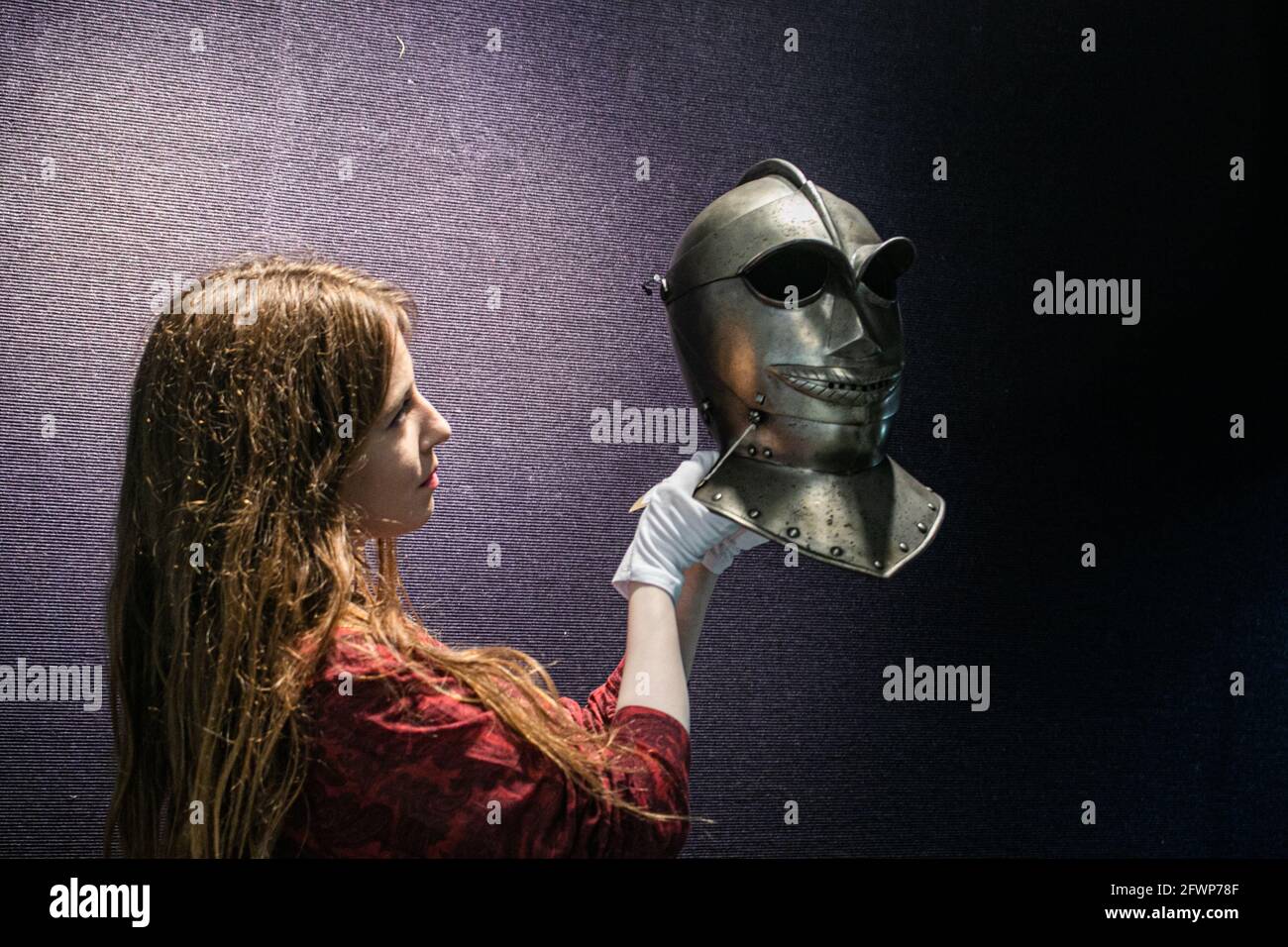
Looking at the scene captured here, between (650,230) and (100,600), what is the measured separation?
3.66 ft

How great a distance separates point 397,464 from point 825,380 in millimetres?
615

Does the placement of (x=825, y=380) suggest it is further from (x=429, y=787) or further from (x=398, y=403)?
(x=429, y=787)

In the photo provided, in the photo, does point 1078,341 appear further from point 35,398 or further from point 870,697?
point 35,398

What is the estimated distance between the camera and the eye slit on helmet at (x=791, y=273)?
1802mm

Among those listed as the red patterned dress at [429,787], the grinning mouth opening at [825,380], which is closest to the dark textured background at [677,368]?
the grinning mouth opening at [825,380]

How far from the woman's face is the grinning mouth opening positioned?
0.50 m

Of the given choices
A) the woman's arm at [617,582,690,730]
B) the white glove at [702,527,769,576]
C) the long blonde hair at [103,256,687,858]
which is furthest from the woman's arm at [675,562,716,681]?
the long blonde hair at [103,256,687,858]

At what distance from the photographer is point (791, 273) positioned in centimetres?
187

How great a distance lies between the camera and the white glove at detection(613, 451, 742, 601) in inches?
67.9

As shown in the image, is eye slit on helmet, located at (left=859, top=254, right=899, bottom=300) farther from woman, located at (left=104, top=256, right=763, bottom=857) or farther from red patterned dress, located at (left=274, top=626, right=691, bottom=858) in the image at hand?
red patterned dress, located at (left=274, top=626, right=691, bottom=858)

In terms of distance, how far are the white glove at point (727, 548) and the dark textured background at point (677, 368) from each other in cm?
35

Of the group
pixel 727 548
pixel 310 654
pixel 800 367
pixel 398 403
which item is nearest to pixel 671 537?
pixel 727 548

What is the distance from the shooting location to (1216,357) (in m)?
2.43

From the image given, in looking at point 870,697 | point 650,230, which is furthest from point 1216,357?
point 650,230
